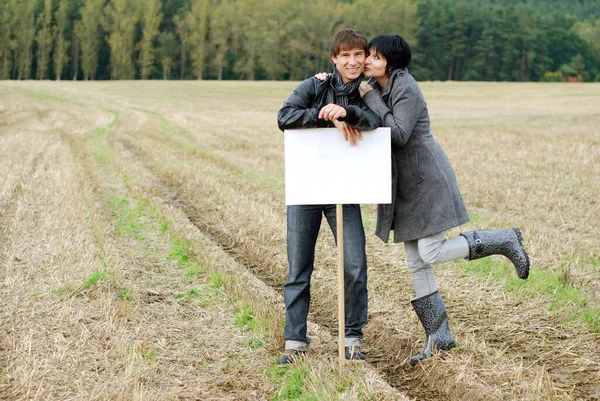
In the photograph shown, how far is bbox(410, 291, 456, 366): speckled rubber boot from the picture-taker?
495 cm

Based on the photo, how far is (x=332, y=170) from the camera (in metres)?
4.69

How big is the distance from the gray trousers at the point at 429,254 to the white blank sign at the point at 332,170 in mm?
530

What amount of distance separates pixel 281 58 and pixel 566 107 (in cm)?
5312

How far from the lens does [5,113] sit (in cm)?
3083

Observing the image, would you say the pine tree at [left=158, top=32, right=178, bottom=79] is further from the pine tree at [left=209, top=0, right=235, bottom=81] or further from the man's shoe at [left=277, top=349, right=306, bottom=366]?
the man's shoe at [left=277, top=349, right=306, bottom=366]

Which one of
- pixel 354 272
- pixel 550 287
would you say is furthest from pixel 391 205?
pixel 550 287

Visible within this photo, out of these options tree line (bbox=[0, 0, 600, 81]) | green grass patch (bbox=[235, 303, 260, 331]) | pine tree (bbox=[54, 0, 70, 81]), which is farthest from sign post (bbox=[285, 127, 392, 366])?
pine tree (bbox=[54, 0, 70, 81])

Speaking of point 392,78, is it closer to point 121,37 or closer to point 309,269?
point 309,269

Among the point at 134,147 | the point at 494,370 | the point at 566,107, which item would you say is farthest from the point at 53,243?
the point at 566,107

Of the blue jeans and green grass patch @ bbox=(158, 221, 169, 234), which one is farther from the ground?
the blue jeans

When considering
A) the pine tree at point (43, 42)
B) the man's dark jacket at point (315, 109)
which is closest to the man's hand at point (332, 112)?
the man's dark jacket at point (315, 109)

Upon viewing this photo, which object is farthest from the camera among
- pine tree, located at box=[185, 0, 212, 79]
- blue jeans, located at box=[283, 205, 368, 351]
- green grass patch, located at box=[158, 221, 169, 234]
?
pine tree, located at box=[185, 0, 212, 79]

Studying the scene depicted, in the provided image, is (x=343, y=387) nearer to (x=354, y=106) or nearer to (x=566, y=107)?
(x=354, y=106)

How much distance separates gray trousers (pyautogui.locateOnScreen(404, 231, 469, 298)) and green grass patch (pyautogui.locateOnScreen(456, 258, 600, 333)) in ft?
4.31
